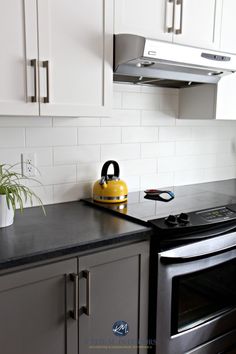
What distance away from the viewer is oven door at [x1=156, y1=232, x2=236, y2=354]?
5.24ft

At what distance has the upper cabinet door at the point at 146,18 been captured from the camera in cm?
168

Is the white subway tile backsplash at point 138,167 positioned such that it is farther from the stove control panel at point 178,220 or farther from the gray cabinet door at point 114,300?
the gray cabinet door at point 114,300


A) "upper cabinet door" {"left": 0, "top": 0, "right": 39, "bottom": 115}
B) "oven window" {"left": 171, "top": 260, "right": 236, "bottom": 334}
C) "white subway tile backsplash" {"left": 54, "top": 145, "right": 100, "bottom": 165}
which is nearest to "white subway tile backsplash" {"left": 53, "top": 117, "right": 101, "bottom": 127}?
"white subway tile backsplash" {"left": 54, "top": 145, "right": 100, "bottom": 165}

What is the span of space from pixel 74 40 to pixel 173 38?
1.87ft

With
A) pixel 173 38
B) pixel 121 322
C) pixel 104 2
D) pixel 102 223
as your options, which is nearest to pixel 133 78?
pixel 173 38

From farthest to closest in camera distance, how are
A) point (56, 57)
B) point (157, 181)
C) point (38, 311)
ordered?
point (157, 181) < point (56, 57) < point (38, 311)

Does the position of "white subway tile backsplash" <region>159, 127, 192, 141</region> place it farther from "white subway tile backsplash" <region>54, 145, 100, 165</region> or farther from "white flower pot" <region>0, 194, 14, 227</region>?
"white flower pot" <region>0, 194, 14, 227</region>

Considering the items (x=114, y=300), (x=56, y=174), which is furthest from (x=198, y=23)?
(x=114, y=300)

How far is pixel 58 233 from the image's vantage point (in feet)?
4.78

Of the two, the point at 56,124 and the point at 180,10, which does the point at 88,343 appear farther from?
the point at 180,10

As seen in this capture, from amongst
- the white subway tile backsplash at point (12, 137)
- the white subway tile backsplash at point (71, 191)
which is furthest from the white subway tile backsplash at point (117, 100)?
the white subway tile backsplash at point (12, 137)

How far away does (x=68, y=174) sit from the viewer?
78.7 inches

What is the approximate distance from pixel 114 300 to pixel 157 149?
1.15m

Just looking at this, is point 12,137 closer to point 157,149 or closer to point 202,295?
point 157,149
